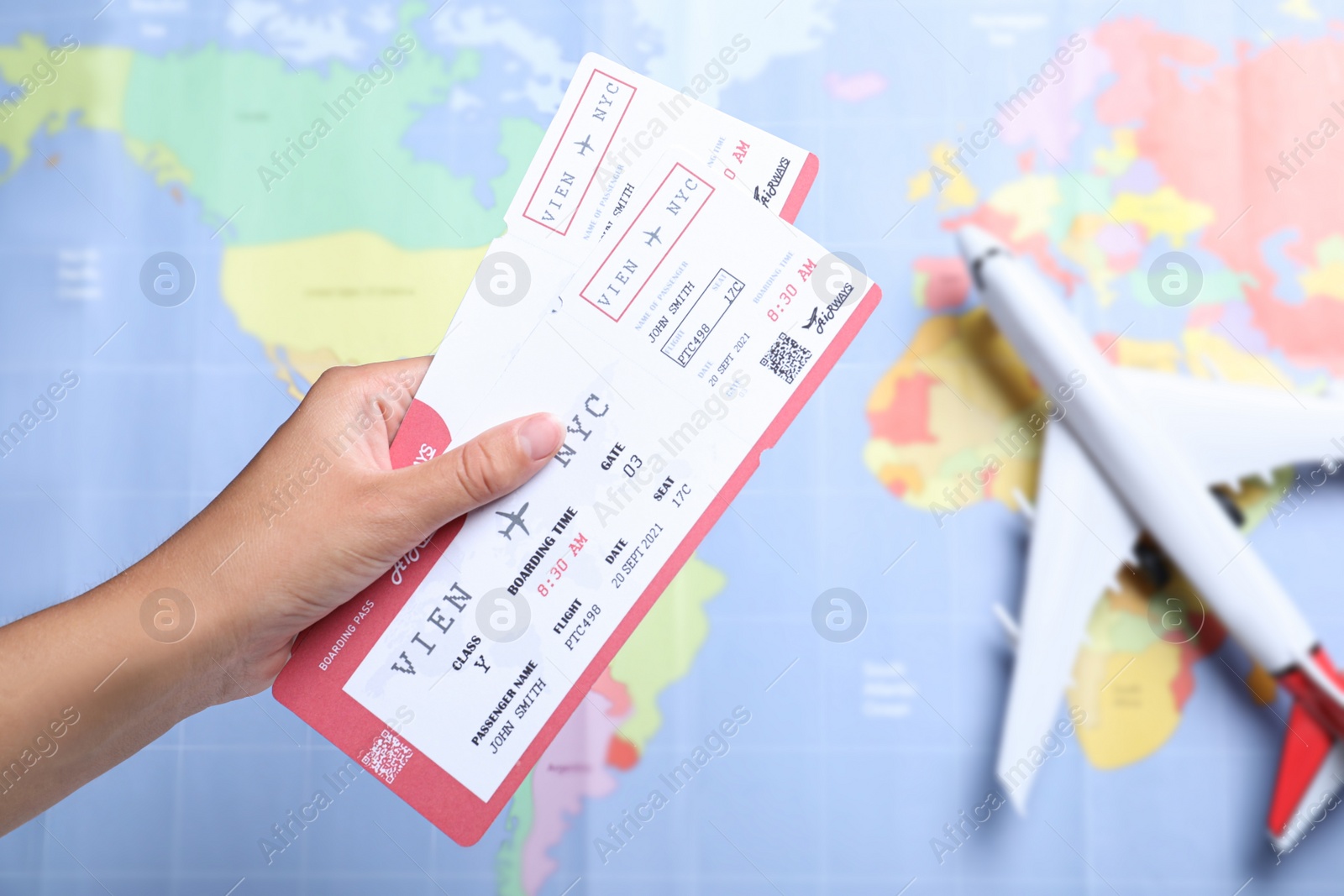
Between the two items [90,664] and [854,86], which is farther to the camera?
[854,86]

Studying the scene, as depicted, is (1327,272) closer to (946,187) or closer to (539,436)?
Result: (946,187)

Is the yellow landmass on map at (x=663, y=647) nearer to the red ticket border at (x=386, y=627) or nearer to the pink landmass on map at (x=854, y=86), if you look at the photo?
the red ticket border at (x=386, y=627)

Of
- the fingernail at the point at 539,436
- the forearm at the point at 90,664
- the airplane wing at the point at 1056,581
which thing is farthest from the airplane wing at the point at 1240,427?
the forearm at the point at 90,664

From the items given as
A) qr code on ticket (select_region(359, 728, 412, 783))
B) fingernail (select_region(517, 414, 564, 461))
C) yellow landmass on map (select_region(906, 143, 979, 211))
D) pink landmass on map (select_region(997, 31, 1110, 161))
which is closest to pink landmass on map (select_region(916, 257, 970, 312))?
yellow landmass on map (select_region(906, 143, 979, 211))

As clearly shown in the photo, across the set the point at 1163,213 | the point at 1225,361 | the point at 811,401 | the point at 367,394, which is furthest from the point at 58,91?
the point at 1225,361

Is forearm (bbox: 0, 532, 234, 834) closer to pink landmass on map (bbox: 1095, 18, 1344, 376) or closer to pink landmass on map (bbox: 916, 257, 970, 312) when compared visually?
pink landmass on map (bbox: 916, 257, 970, 312)

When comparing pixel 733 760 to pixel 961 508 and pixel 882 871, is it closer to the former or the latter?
pixel 882 871
